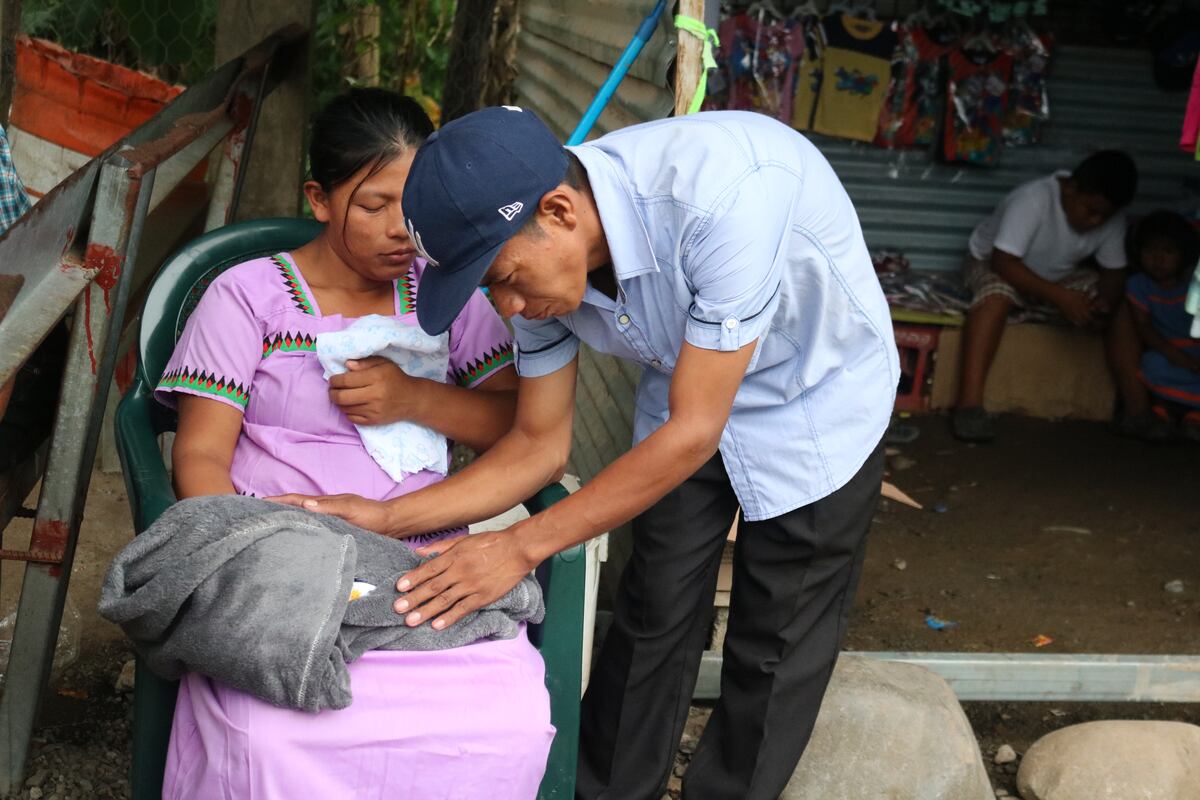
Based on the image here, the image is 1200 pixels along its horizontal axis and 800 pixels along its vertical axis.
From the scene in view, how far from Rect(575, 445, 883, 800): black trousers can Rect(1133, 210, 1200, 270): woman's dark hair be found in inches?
145

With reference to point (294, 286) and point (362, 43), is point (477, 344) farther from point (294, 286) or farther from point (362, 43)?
point (362, 43)

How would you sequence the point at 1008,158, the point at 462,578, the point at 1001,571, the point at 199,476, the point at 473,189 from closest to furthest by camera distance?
the point at 473,189, the point at 462,578, the point at 199,476, the point at 1001,571, the point at 1008,158

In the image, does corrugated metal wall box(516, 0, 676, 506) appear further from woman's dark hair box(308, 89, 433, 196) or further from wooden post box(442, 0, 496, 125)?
wooden post box(442, 0, 496, 125)

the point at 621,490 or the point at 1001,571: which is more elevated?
the point at 621,490

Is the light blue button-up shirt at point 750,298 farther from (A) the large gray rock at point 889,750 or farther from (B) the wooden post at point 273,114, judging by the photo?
(B) the wooden post at point 273,114

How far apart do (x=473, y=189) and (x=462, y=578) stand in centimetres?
60

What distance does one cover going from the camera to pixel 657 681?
256 centimetres

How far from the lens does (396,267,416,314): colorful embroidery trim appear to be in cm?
236

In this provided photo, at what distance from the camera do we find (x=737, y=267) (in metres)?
1.89

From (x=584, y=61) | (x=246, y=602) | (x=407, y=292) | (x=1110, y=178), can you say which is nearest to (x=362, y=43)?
(x=584, y=61)

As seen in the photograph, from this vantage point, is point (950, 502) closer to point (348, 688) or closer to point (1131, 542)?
point (1131, 542)

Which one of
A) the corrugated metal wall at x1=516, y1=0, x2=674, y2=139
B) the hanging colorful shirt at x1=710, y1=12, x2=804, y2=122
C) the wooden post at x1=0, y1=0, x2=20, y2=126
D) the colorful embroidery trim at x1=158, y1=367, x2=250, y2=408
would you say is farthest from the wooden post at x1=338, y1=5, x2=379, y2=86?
the colorful embroidery trim at x1=158, y1=367, x2=250, y2=408

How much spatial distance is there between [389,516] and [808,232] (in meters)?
0.84

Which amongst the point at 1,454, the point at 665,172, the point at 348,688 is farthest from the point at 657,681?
the point at 1,454
